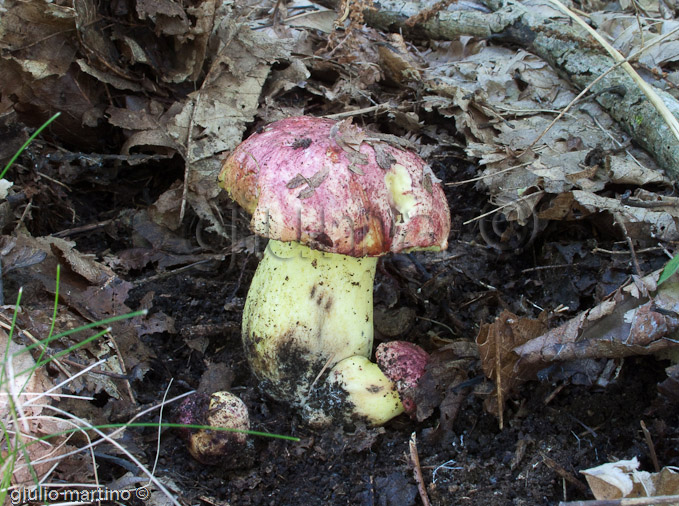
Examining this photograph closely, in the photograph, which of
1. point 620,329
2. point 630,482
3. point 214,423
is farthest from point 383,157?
point 630,482

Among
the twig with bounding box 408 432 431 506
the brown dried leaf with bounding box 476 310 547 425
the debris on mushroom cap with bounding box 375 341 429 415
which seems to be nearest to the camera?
the twig with bounding box 408 432 431 506

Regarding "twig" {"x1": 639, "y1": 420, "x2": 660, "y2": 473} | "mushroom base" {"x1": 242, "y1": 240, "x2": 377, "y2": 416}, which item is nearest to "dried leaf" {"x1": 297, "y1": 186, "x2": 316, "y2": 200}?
"mushroom base" {"x1": 242, "y1": 240, "x2": 377, "y2": 416}

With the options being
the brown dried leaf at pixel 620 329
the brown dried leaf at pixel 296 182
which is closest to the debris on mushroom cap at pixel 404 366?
the brown dried leaf at pixel 620 329

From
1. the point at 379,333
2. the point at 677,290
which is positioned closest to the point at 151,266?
the point at 379,333

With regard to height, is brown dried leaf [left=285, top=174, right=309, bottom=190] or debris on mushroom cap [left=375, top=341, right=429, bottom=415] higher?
brown dried leaf [left=285, top=174, right=309, bottom=190]

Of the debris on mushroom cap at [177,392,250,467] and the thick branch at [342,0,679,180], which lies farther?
the thick branch at [342,0,679,180]

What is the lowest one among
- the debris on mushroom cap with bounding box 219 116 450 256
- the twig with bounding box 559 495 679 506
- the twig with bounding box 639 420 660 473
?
the twig with bounding box 639 420 660 473

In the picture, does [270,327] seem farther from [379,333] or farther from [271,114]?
[271,114]

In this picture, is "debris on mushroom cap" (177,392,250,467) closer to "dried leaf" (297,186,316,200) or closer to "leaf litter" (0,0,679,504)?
"leaf litter" (0,0,679,504)

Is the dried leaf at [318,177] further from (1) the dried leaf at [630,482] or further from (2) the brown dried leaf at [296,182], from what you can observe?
(1) the dried leaf at [630,482]
